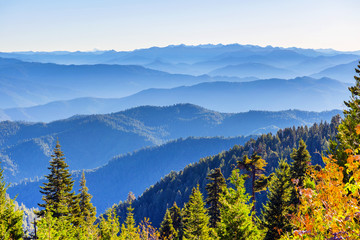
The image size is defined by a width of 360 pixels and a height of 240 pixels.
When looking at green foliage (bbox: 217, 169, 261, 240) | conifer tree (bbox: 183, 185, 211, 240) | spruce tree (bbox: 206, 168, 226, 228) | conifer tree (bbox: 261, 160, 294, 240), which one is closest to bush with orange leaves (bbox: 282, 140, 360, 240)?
green foliage (bbox: 217, 169, 261, 240)

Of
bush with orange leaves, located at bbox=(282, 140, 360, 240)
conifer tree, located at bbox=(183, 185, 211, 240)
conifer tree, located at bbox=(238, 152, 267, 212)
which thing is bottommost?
conifer tree, located at bbox=(183, 185, 211, 240)

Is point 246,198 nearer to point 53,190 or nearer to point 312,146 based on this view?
point 53,190

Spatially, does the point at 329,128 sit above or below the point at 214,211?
above

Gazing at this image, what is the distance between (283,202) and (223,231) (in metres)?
14.1

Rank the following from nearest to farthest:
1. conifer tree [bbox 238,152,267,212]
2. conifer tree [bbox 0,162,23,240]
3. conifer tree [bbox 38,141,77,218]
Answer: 1. conifer tree [bbox 0,162,23,240]
2. conifer tree [bbox 238,152,267,212]
3. conifer tree [bbox 38,141,77,218]

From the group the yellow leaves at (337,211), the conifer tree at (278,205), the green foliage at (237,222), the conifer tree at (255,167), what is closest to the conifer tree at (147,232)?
the green foliage at (237,222)

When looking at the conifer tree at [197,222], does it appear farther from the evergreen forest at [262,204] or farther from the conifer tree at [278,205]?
the conifer tree at [278,205]

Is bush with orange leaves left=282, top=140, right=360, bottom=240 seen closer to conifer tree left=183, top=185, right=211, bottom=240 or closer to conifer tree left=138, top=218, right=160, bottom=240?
conifer tree left=138, top=218, right=160, bottom=240

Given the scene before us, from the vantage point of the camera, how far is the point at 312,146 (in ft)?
575

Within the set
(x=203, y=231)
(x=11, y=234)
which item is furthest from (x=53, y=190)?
(x=203, y=231)

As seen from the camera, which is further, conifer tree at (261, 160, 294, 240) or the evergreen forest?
conifer tree at (261, 160, 294, 240)

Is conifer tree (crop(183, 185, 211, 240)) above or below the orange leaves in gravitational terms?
below

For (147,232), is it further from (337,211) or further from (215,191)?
(337,211)

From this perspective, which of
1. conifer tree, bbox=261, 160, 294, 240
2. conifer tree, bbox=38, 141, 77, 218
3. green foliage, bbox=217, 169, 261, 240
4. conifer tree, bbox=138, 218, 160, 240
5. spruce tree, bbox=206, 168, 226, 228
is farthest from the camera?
spruce tree, bbox=206, 168, 226, 228
